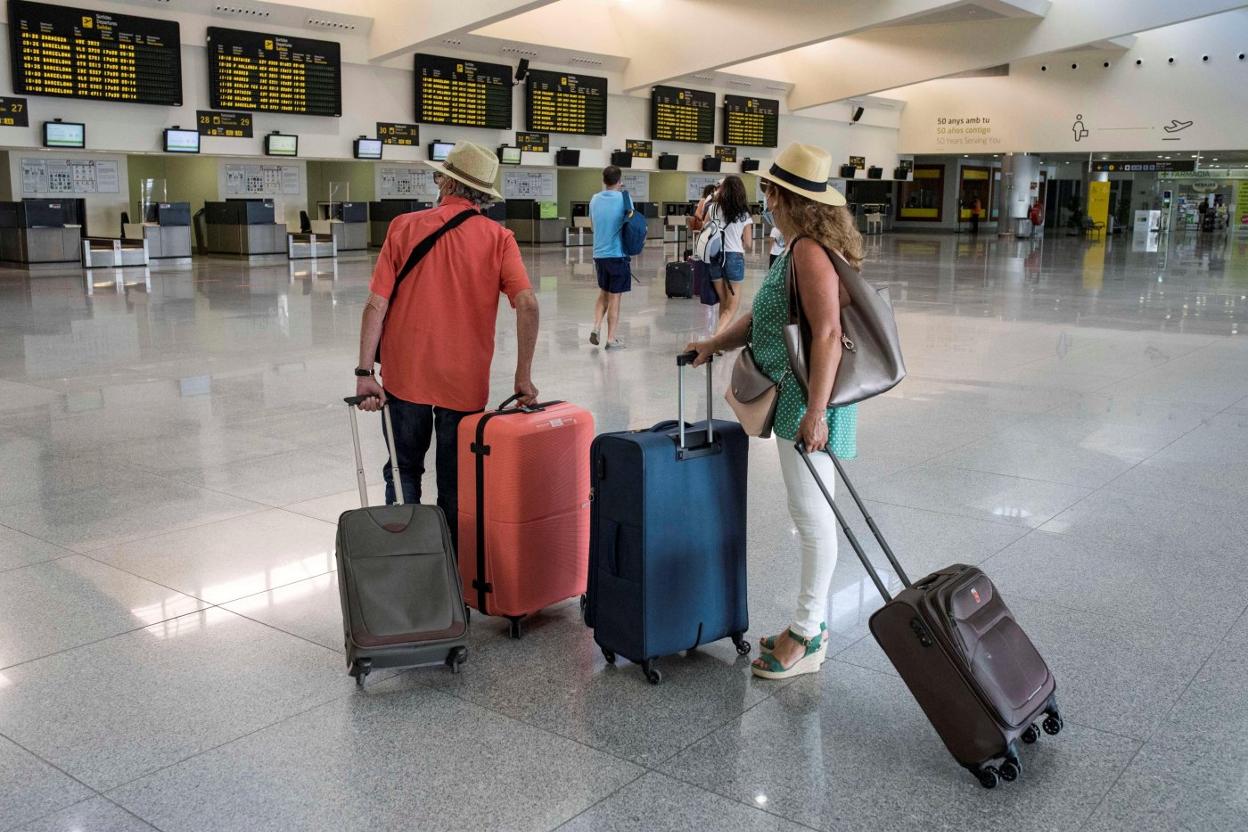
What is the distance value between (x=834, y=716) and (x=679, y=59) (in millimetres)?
24664

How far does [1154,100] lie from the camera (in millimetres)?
32812

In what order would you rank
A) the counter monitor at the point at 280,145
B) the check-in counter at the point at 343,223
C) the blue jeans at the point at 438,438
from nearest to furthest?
the blue jeans at the point at 438,438 < the counter monitor at the point at 280,145 < the check-in counter at the point at 343,223

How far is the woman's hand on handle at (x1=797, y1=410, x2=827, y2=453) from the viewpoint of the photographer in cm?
309

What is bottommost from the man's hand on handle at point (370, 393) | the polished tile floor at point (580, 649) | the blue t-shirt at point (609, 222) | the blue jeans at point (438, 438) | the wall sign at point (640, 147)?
the polished tile floor at point (580, 649)

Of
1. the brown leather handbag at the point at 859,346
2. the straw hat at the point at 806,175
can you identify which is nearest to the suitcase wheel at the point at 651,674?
the brown leather handbag at the point at 859,346

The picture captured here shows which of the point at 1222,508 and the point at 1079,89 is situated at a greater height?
the point at 1079,89

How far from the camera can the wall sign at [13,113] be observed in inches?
709

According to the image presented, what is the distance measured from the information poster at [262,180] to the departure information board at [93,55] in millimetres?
3504

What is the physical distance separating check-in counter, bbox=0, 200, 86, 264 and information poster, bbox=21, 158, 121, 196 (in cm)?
75

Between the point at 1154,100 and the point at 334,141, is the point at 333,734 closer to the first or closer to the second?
the point at 334,141

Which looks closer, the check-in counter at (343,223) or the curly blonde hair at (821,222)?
the curly blonde hair at (821,222)

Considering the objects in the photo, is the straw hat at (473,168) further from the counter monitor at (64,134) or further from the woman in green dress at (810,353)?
the counter monitor at (64,134)

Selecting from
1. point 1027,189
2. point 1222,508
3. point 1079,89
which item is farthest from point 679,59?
point 1222,508

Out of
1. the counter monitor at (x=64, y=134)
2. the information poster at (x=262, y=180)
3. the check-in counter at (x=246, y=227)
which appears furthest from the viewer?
the information poster at (x=262, y=180)
